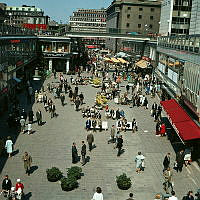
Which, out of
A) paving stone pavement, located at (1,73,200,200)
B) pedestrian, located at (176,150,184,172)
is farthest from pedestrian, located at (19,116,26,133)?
pedestrian, located at (176,150,184,172)

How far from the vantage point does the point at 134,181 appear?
16.9 m

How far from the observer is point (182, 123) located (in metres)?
19.9

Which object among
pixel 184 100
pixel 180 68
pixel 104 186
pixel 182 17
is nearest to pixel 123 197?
pixel 104 186

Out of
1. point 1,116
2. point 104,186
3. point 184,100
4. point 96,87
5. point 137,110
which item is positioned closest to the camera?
point 104,186

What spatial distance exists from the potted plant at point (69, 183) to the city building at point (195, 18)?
60919 millimetres

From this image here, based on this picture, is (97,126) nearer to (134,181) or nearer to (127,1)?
(134,181)

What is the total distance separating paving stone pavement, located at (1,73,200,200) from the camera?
51.1 ft

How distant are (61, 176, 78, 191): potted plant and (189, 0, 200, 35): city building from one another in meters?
60.9

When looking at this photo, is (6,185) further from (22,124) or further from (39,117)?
Answer: (39,117)

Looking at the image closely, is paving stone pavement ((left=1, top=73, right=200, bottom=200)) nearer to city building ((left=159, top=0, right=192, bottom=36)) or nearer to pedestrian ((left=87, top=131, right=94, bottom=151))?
pedestrian ((left=87, top=131, right=94, bottom=151))

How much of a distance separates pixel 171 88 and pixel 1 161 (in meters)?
17.1

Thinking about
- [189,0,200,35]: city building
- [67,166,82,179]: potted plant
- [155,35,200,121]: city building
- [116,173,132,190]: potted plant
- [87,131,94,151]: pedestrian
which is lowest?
[116,173,132,190]: potted plant

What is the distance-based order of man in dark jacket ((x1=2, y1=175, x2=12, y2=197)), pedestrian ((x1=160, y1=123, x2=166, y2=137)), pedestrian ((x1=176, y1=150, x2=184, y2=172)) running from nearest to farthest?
man in dark jacket ((x1=2, y1=175, x2=12, y2=197)) < pedestrian ((x1=176, y1=150, x2=184, y2=172)) < pedestrian ((x1=160, y1=123, x2=166, y2=137))

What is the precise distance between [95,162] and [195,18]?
60.5 metres
